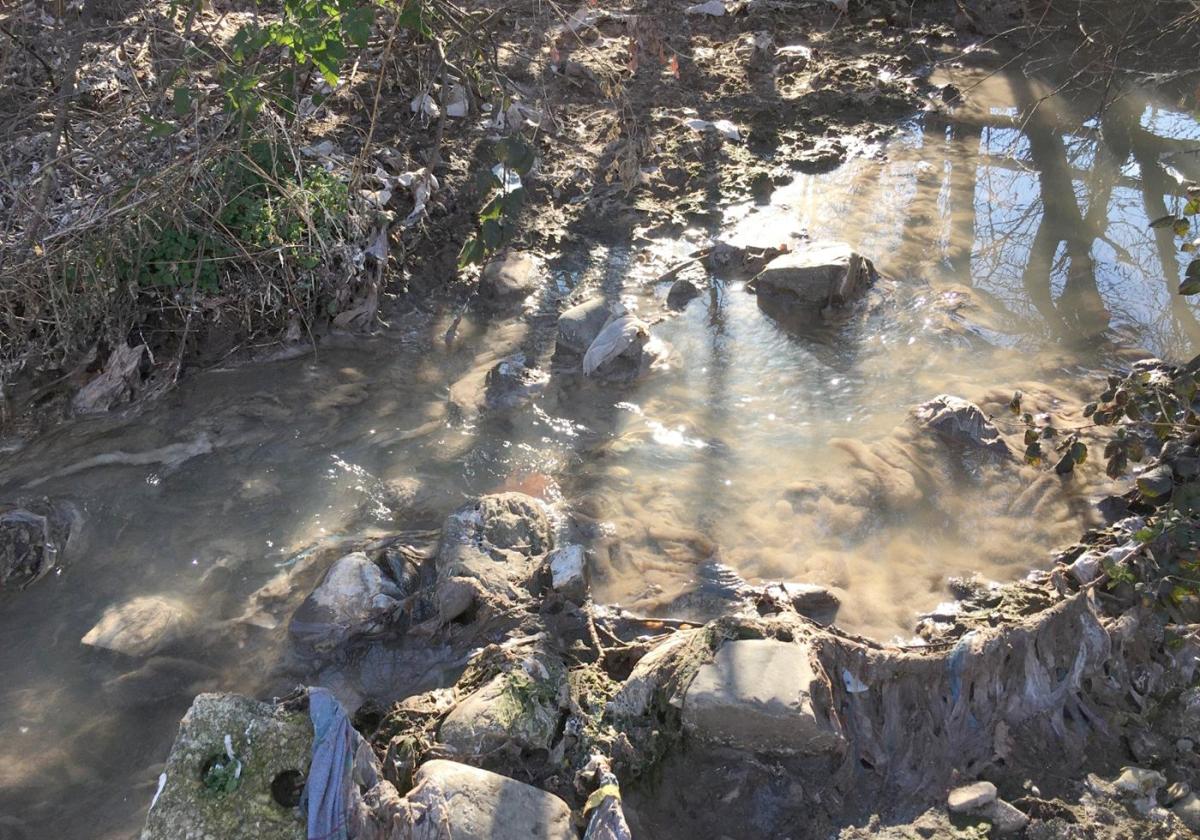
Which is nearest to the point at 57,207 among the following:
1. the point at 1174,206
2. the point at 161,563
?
the point at 161,563

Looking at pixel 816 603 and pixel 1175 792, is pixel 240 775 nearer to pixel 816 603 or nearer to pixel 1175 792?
pixel 816 603

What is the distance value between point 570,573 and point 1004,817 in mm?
1370

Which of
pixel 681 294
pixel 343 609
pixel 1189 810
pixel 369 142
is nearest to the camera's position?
pixel 1189 810

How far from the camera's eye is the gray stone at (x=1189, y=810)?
88.0 inches

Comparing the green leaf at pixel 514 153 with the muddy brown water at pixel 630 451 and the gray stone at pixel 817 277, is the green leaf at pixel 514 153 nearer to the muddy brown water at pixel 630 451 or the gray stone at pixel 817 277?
the muddy brown water at pixel 630 451

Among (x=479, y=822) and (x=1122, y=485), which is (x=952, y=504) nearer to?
(x=1122, y=485)

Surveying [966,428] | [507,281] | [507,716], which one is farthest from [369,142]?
[966,428]

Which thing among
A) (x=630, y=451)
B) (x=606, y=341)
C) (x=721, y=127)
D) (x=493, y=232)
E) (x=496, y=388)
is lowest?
(x=630, y=451)

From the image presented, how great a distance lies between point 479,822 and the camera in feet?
6.91

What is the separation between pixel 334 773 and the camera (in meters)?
2.12

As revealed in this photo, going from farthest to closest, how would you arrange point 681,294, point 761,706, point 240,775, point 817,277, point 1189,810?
point 681,294 → point 817,277 → point 761,706 → point 1189,810 → point 240,775

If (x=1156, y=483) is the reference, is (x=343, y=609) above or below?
below

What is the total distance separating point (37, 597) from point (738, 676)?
2.28 meters

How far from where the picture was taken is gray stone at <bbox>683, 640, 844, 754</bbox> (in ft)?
7.75
